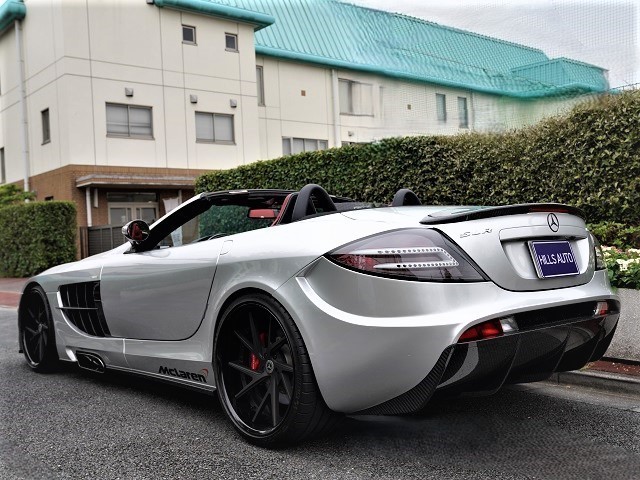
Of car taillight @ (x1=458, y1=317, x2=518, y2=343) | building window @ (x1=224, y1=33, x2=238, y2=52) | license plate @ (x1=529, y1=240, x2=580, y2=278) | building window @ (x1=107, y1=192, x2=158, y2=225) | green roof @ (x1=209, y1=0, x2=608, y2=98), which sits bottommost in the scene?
car taillight @ (x1=458, y1=317, x2=518, y2=343)

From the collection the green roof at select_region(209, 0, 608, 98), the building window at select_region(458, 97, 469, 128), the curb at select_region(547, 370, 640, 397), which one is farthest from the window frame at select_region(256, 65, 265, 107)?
the curb at select_region(547, 370, 640, 397)

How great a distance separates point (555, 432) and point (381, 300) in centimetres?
143

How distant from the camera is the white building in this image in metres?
20.5

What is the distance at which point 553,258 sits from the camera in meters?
3.11

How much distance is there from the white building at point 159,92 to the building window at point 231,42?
42 mm

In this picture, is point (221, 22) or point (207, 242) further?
point (221, 22)

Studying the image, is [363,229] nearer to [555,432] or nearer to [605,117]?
[555,432]

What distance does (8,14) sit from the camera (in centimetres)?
2211

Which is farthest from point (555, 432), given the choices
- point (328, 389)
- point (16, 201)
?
point (16, 201)

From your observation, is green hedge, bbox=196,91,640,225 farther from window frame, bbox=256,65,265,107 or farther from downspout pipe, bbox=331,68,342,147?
downspout pipe, bbox=331,68,342,147

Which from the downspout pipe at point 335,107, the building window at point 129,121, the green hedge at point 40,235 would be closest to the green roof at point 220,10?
the downspout pipe at point 335,107

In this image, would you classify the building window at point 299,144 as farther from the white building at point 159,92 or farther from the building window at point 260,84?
the building window at point 260,84

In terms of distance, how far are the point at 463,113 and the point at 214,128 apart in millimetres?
16073

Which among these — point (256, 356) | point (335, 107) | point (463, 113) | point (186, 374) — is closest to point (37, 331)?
point (186, 374)
